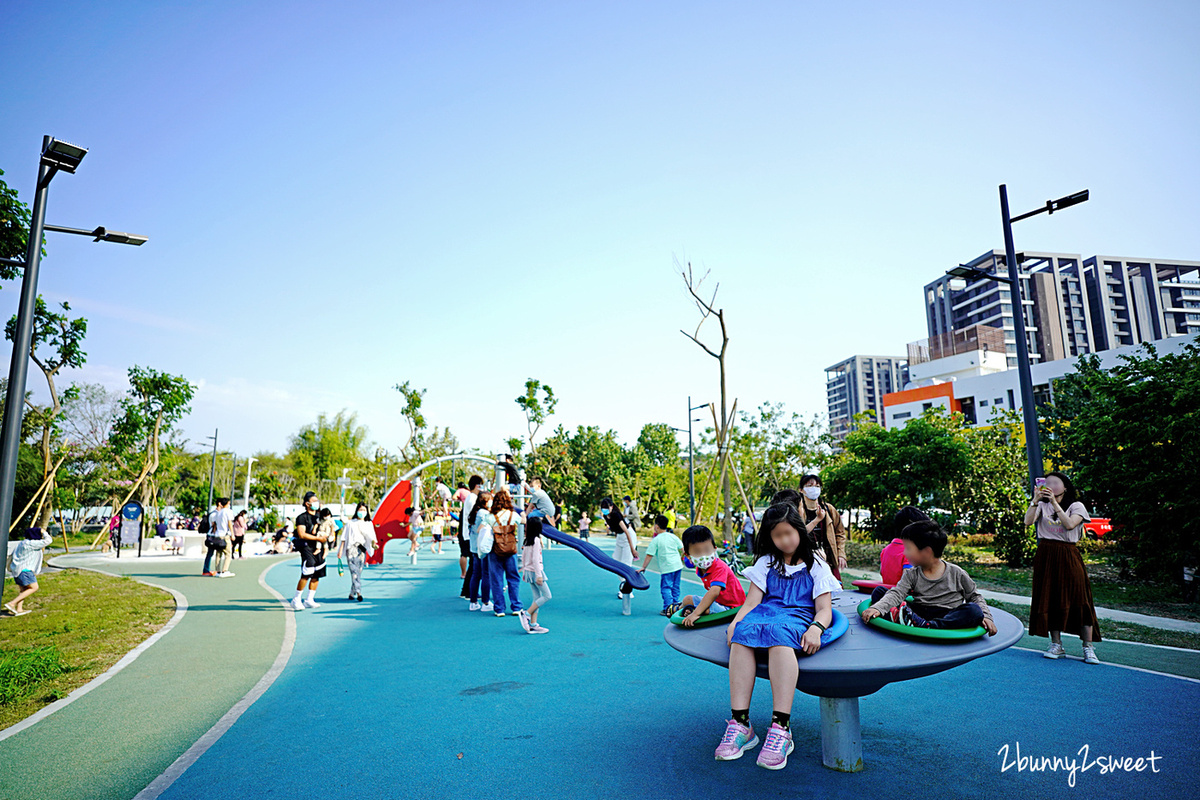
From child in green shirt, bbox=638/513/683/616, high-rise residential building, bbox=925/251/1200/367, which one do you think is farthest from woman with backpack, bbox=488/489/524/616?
high-rise residential building, bbox=925/251/1200/367

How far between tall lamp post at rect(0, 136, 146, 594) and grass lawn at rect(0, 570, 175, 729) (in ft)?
3.07

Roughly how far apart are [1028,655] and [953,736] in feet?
9.80

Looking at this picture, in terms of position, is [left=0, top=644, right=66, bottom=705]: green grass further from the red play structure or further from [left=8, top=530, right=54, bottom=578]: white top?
the red play structure

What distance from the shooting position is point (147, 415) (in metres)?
26.3

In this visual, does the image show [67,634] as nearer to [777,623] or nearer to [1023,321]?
[777,623]

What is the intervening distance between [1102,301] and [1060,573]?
105417 mm

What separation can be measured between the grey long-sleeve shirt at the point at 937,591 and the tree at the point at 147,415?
2912cm

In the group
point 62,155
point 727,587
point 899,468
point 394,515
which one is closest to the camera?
point 727,587

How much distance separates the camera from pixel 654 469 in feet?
145

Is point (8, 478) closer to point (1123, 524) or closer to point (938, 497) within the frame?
point (1123, 524)

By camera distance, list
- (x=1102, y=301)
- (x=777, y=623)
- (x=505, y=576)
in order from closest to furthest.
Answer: (x=777, y=623) < (x=505, y=576) < (x=1102, y=301)

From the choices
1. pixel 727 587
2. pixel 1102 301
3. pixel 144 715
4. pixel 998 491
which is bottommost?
pixel 144 715

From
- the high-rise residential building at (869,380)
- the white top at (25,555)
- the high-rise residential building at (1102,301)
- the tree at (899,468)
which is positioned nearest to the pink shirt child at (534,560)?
the white top at (25,555)

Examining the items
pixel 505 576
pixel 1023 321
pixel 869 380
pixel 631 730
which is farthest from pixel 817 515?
pixel 869 380
